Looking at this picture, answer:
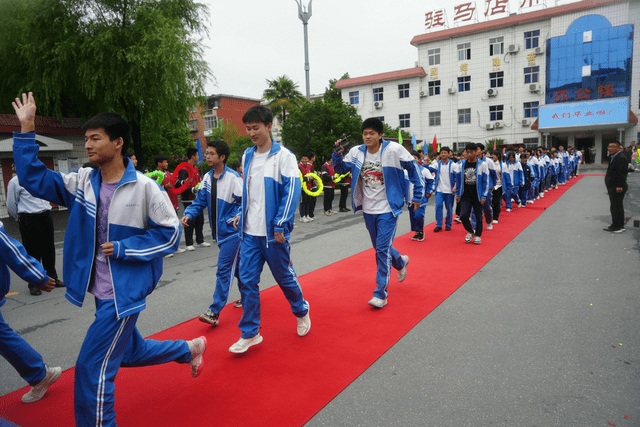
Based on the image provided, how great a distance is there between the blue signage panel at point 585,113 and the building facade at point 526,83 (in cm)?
7

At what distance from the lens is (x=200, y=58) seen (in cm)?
1822

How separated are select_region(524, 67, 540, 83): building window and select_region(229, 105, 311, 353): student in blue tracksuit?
3976 centimetres

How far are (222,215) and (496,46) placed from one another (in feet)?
133

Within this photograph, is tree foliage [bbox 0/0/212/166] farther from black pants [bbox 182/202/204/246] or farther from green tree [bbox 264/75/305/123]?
green tree [bbox 264/75/305/123]

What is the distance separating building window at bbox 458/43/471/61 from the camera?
3916 cm

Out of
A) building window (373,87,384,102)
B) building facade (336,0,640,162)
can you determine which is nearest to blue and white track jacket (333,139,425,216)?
building facade (336,0,640,162)

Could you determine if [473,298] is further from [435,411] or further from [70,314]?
[70,314]

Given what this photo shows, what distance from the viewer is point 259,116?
369 cm

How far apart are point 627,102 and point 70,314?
4104 cm

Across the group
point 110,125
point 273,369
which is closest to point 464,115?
point 273,369

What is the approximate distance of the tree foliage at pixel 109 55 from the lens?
17.0 metres

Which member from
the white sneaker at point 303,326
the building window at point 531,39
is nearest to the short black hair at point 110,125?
the white sneaker at point 303,326

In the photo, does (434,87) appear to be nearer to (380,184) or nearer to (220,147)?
(380,184)

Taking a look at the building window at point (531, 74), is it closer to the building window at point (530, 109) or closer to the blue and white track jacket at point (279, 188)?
the building window at point (530, 109)
